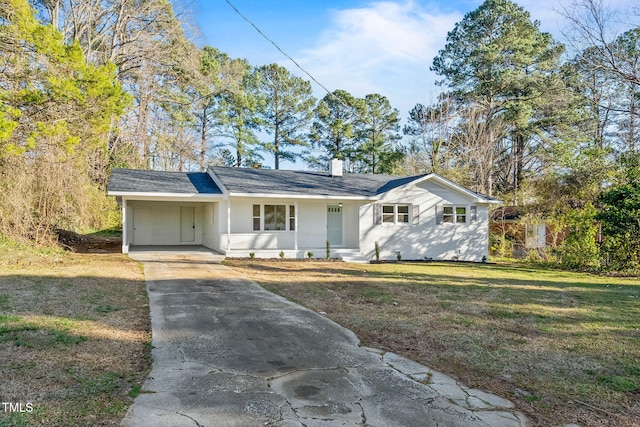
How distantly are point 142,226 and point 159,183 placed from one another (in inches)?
163

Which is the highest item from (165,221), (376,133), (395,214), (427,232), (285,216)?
(376,133)

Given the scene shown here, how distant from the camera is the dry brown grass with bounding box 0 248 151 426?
322 cm

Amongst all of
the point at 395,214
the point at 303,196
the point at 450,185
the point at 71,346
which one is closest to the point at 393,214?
the point at 395,214

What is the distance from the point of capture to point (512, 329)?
20.4ft

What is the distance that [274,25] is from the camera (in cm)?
1205

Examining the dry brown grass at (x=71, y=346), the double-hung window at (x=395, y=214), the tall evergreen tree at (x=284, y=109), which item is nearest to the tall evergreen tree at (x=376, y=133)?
the tall evergreen tree at (x=284, y=109)

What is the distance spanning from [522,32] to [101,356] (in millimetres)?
32885

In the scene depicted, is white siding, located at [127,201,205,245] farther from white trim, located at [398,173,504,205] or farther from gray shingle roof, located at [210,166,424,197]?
white trim, located at [398,173,504,205]

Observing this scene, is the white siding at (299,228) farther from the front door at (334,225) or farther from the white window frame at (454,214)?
the white window frame at (454,214)

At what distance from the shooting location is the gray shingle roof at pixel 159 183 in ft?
49.5

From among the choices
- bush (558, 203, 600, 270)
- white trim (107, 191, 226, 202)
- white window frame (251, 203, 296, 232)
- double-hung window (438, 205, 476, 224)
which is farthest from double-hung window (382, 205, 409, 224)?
white trim (107, 191, 226, 202)

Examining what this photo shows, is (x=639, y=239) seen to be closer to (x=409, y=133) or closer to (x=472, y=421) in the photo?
(x=472, y=421)

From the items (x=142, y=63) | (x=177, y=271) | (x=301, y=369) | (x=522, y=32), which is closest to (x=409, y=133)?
(x=522, y=32)

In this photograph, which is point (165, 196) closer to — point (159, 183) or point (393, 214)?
point (159, 183)
